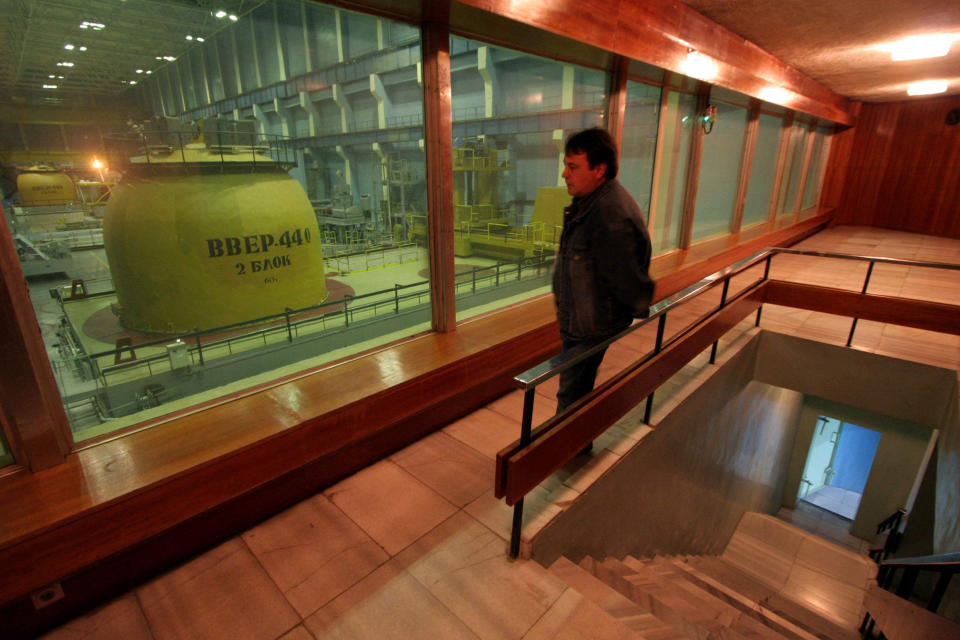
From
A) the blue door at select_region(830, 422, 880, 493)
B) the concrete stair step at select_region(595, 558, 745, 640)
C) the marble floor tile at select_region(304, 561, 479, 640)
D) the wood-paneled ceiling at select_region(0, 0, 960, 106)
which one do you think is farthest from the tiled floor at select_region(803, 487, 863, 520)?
the marble floor tile at select_region(304, 561, 479, 640)

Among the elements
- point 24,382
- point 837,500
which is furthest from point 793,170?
point 24,382

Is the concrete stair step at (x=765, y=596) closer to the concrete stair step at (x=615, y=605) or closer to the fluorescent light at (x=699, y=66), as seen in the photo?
the concrete stair step at (x=615, y=605)

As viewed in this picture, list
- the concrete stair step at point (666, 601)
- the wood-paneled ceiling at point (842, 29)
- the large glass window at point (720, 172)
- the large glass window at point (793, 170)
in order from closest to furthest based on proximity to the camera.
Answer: the concrete stair step at point (666, 601) < the wood-paneled ceiling at point (842, 29) < the large glass window at point (720, 172) < the large glass window at point (793, 170)

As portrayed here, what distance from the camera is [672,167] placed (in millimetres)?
6449

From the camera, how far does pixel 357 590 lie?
198 cm

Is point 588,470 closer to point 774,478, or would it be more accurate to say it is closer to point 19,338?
point 19,338

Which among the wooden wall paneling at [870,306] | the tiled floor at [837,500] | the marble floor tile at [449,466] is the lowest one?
the tiled floor at [837,500]

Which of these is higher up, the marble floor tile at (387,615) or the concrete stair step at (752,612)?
the marble floor tile at (387,615)

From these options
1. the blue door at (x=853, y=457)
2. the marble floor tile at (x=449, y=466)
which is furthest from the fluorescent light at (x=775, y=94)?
the blue door at (x=853, y=457)

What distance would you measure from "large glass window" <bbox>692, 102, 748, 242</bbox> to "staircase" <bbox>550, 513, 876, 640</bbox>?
4.83 m

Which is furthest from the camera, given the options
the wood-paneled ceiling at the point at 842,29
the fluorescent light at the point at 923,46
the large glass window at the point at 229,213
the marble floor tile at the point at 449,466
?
the fluorescent light at the point at 923,46

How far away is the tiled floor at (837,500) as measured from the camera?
10.7 meters

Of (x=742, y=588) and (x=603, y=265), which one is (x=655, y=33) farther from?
(x=742, y=588)

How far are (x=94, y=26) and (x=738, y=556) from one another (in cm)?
857
